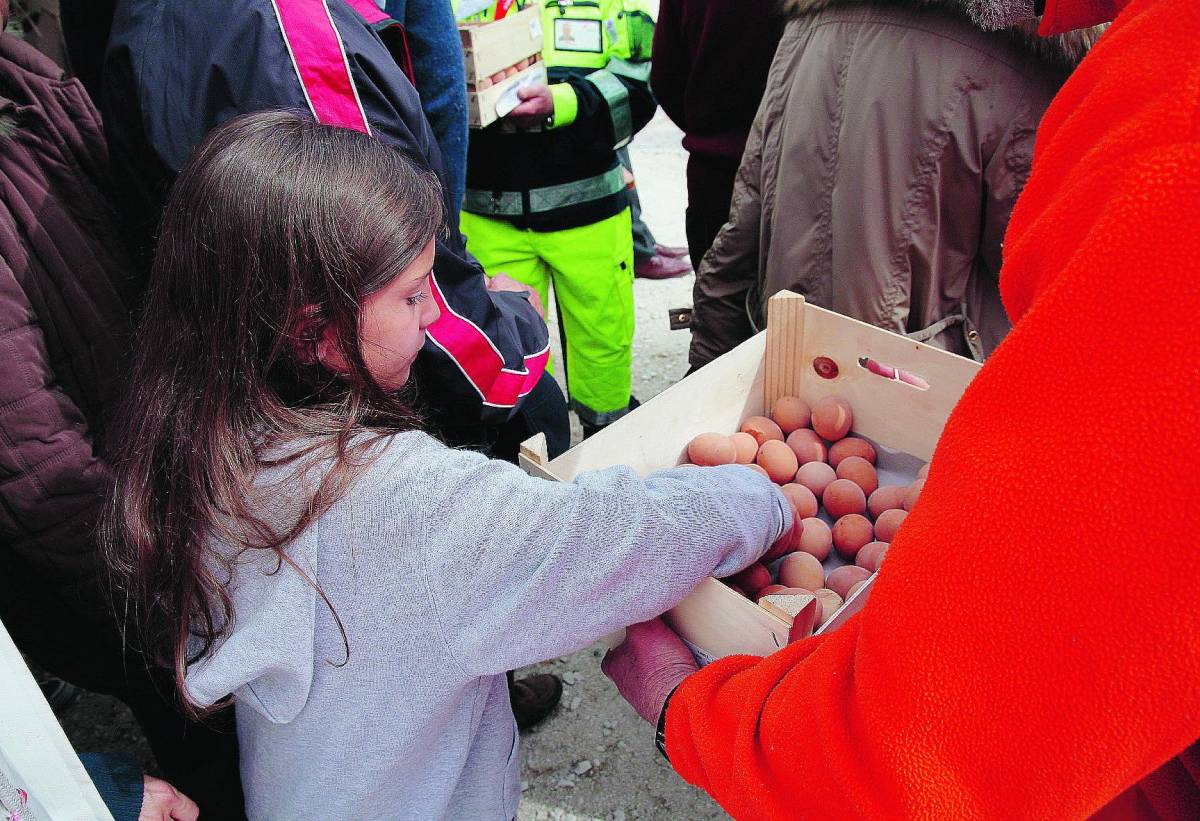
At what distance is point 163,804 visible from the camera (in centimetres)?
144

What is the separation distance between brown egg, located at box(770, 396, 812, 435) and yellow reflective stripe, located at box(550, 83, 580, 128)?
57.6 inches

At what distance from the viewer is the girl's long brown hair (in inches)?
44.5

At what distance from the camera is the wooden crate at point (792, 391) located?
61.5 inches

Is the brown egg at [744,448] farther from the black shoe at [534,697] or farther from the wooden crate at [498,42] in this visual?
the wooden crate at [498,42]

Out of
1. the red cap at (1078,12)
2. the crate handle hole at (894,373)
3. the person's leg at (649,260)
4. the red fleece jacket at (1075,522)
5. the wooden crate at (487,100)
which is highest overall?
Answer: the red cap at (1078,12)

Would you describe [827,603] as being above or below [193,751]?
above

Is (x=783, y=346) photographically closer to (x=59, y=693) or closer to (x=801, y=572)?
(x=801, y=572)

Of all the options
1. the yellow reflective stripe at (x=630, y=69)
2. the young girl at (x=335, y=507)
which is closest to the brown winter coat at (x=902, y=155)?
the young girl at (x=335, y=507)

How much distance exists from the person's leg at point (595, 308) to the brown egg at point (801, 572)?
1790 millimetres

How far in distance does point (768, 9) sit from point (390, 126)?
5.45ft

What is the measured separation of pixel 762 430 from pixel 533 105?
1.52 meters

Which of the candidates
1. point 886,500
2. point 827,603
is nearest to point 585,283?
point 886,500

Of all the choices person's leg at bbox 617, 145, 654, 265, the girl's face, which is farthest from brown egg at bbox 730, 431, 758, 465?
person's leg at bbox 617, 145, 654, 265

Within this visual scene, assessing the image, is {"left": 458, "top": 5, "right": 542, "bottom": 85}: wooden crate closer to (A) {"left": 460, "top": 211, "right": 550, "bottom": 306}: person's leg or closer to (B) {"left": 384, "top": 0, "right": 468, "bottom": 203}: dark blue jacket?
(B) {"left": 384, "top": 0, "right": 468, "bottom": 203}: dark blue jacket
